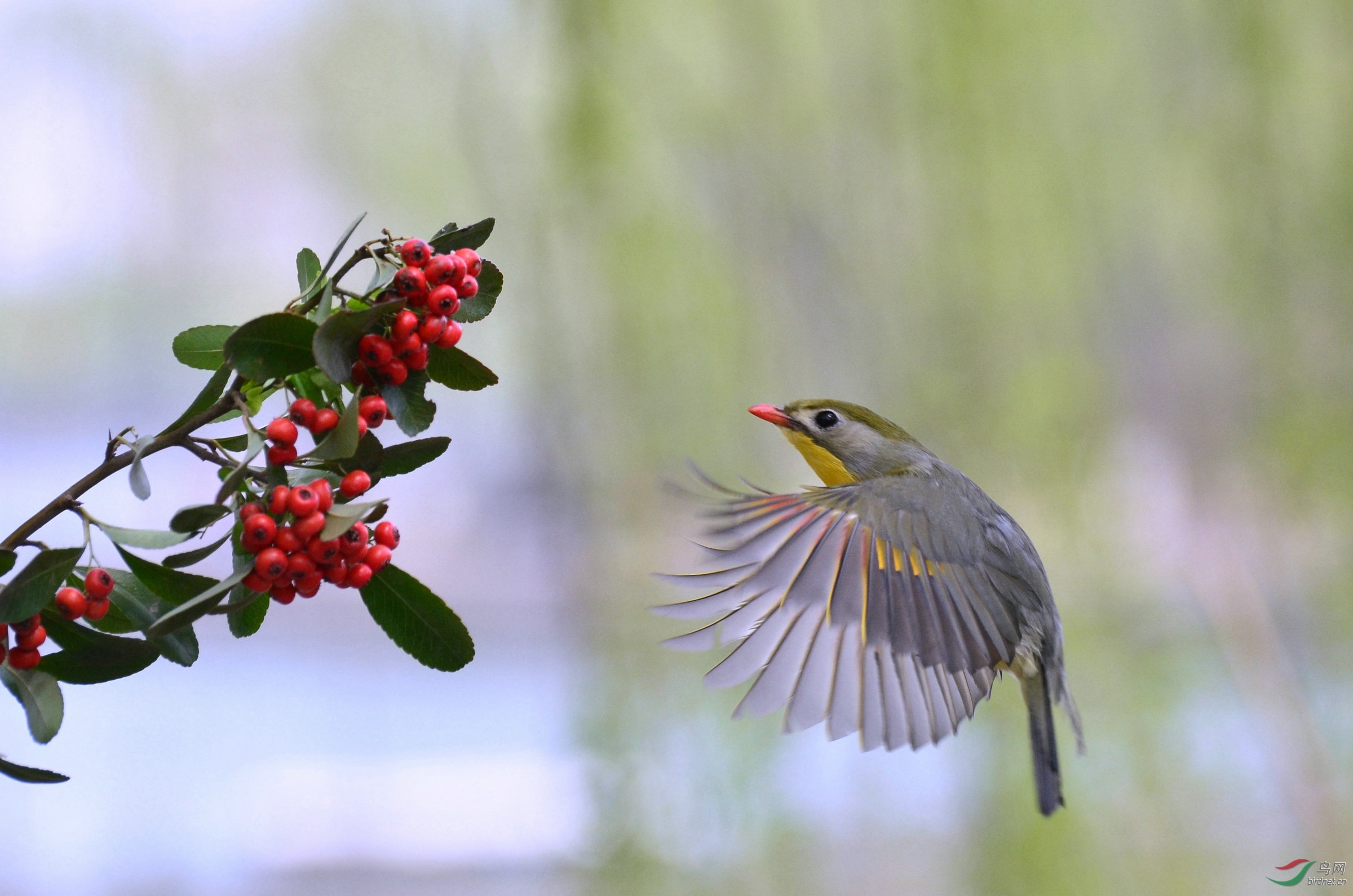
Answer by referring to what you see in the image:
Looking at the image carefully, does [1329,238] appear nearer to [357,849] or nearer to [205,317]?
[205,317]

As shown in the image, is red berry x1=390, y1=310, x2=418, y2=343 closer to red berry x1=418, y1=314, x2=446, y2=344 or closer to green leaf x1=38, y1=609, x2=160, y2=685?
red berry x1=418, y1=314, x2=446, y2=344

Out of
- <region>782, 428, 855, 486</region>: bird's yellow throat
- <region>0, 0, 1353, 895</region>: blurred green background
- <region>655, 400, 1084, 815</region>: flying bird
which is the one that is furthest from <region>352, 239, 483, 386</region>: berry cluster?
<region>0, 0, 1353, 895</region>: blurred green background

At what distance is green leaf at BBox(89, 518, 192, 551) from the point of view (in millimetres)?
442

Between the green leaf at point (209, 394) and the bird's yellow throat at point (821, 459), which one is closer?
the green leaf at point (209, 394)

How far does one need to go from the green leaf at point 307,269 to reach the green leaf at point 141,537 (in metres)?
0.13

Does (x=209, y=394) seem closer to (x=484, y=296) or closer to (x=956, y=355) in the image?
(x=484, y=296)

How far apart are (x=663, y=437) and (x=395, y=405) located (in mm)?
1478

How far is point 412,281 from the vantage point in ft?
1.53

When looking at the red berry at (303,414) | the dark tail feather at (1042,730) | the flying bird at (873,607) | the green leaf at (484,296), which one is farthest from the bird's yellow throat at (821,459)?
the red berry at (303,414)

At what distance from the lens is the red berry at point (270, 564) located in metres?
0.44

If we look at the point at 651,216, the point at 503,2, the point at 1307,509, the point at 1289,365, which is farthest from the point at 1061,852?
the point at 503,2

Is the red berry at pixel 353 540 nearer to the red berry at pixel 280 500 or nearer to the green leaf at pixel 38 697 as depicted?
the red berry at pixel 280 500

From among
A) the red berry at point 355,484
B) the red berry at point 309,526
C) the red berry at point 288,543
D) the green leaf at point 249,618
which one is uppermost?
the red berry at point 355,484

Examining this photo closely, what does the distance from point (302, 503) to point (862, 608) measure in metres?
0.54
